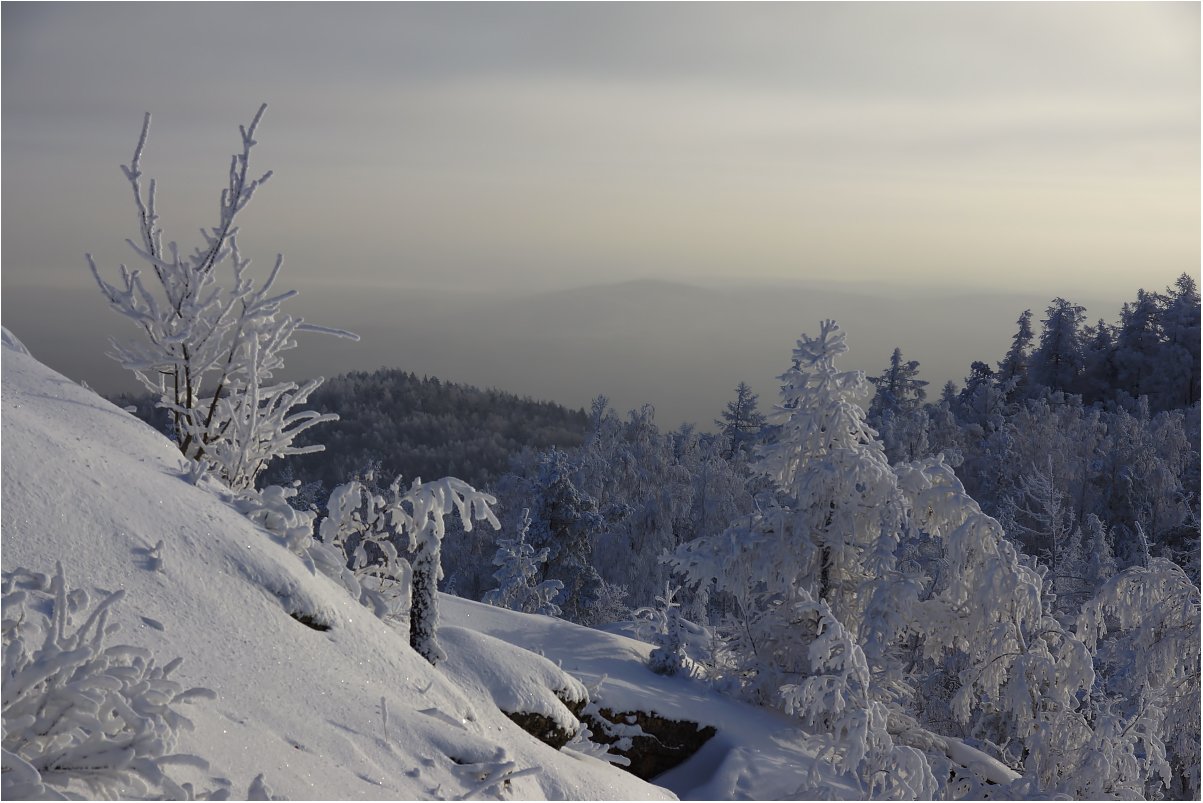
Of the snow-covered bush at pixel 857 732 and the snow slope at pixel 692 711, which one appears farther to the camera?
the snow-covered bush at pixel 857 732

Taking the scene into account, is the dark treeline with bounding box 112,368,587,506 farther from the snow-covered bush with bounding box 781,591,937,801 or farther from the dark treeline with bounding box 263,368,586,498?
the snow-covered bush with bounding box 781,591,937,801

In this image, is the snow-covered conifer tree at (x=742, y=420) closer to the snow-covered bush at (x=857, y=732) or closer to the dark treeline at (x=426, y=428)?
the dark treeline at (x=426, y=428)

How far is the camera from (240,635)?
16.8ft

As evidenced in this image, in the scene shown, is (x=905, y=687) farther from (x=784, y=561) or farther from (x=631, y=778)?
(x=631, y=778)

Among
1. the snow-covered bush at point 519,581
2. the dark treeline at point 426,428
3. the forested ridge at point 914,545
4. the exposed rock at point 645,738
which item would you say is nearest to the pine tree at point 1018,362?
the forested ridge at point 914,545

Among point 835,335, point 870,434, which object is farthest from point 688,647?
point 835,335

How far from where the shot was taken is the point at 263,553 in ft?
19.3

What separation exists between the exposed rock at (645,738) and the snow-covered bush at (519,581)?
641 inches

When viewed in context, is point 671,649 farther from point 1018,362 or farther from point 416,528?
point 1018,362

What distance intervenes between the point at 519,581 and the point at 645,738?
1754cm

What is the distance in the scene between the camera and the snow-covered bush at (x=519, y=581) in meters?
28.1

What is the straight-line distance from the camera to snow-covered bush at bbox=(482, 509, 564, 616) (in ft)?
92.3

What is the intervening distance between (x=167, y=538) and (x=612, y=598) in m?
28.0

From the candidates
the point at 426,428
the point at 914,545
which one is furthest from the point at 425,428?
the point at 914,545
